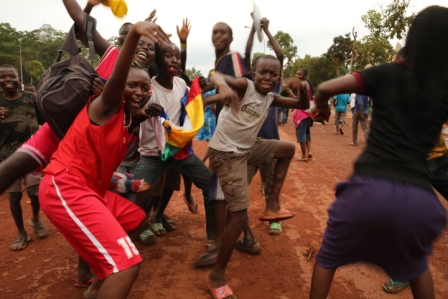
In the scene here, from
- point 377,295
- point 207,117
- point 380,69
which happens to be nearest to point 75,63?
point 380,69

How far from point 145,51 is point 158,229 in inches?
81.5

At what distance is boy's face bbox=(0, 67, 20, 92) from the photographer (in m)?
4.54

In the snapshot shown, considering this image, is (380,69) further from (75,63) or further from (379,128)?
(75,63)

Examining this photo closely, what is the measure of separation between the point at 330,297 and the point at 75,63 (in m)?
2.67

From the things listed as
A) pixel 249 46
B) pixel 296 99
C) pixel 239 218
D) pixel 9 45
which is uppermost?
pixel 9 45

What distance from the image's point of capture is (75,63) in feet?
8.21

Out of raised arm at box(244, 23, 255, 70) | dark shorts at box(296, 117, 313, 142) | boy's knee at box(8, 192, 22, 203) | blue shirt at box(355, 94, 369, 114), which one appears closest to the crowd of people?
raised arm at box(244, 23, 255, 70)

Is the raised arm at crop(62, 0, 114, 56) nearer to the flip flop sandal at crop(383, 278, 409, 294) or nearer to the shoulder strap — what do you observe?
the shoulder strap

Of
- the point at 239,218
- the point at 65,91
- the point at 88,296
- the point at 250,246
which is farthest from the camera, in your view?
the point at 250,246

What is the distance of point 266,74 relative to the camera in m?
3.14

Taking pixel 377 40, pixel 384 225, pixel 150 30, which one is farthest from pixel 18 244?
pixel 377 40

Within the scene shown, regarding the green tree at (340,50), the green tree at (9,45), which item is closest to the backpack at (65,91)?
the green tree at (340,50)

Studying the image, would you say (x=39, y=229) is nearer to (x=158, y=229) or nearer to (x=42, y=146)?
(x=158, y=229)

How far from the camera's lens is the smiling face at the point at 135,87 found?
2611 millimetres
